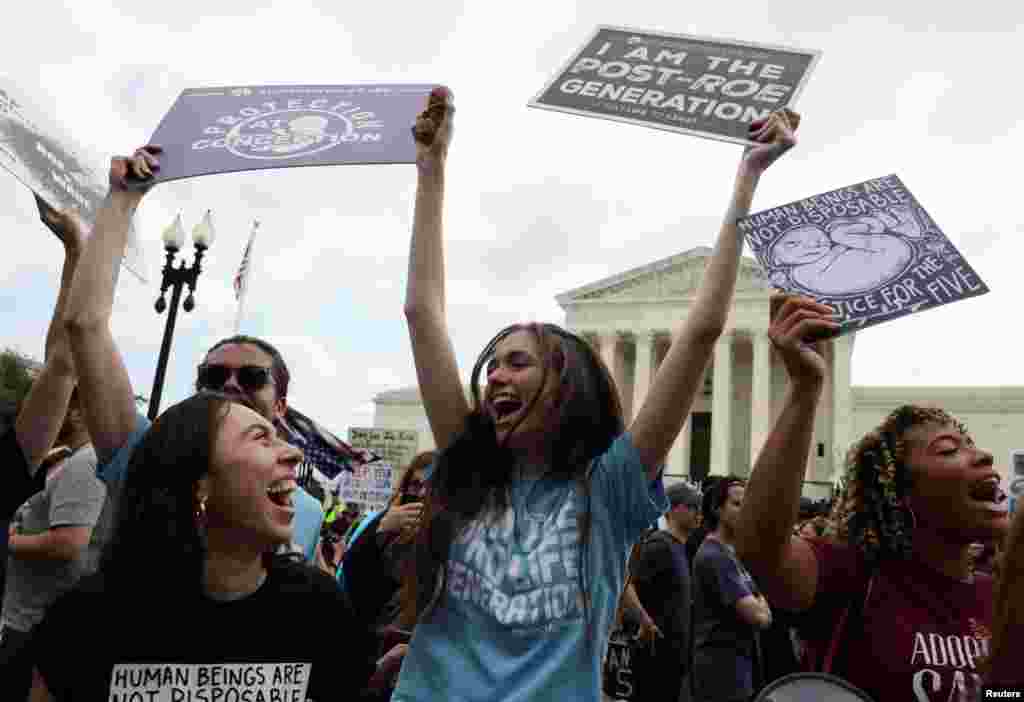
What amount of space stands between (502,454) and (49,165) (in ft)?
7.12

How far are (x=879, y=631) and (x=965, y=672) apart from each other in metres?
0.20

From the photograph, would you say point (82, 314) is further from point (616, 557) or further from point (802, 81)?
point (802, 81)

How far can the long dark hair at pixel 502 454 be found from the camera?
2127 mm

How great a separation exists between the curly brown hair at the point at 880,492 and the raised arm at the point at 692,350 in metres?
0.63

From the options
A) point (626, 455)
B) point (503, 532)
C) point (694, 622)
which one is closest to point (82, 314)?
point (503, 532)

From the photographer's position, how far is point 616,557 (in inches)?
83.3

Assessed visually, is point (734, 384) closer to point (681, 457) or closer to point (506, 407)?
point (681, 457)

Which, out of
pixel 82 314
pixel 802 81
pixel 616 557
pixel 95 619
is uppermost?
pixel 802 81

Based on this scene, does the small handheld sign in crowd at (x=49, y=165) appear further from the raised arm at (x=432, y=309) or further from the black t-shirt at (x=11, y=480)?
the raised arm at (x=432, y=309)

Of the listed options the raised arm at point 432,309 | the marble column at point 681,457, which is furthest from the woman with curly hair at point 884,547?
the marble column at point 681,457

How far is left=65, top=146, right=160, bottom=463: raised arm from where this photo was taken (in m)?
2.53

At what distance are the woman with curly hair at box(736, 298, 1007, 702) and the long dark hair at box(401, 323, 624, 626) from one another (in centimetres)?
41

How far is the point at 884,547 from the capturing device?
2346 mm

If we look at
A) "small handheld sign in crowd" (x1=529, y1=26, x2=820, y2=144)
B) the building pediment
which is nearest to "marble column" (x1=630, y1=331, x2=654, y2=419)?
the building pediment
